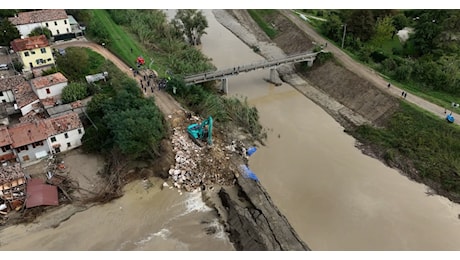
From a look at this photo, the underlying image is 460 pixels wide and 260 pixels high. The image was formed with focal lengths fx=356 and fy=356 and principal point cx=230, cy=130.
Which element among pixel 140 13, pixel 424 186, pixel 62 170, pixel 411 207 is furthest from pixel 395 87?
pixel 140 13

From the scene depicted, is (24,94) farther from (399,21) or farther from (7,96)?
(399,21)

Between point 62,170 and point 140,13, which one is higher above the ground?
point 140,13

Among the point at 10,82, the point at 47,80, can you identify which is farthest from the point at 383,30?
the point at 10,82

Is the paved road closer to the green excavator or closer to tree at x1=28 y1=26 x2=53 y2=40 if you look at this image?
the green excavator
